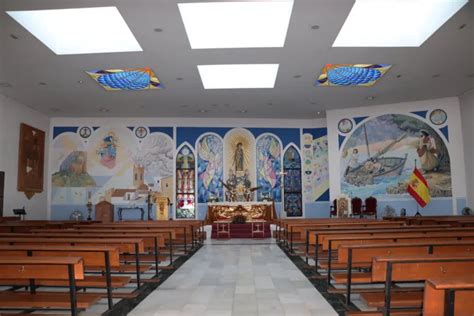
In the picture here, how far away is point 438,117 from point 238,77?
26.0ft

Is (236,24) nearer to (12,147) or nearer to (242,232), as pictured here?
(242,232)

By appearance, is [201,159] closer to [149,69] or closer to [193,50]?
[149,69]

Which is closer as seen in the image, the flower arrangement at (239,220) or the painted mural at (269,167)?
the flower arrangement at (239,220)

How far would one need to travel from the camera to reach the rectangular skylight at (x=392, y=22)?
8.24 metres

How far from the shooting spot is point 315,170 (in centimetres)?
1722

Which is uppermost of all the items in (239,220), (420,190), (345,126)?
(345,126)

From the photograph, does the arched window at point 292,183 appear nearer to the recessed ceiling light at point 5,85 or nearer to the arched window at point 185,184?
the arched window at point 185,184

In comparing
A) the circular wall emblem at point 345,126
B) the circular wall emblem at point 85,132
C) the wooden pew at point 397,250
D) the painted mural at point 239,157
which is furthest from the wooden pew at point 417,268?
the circular wall emblem at point 85,132

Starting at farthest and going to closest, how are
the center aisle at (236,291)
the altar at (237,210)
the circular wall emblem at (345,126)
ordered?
the circular wall emblem at (345,126) → the altar at (237,210) → the center aisle at (236,291)

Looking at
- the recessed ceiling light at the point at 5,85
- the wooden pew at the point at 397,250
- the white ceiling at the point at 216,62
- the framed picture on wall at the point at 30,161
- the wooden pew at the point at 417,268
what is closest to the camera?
the wooden pew at the point at 417,268

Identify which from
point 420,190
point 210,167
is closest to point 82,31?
point 210,167

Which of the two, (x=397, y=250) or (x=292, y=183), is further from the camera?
(x=292, y=183)

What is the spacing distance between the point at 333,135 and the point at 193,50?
27.1 ft

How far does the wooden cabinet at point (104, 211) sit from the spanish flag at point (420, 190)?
11870 mm
